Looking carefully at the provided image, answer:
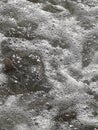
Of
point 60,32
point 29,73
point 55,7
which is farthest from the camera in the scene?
point 55,7

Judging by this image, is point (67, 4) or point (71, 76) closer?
point (71, 76)

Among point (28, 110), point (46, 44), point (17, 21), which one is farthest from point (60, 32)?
point (28, 110)

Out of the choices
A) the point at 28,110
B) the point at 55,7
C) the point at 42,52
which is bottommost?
the point at 28,110

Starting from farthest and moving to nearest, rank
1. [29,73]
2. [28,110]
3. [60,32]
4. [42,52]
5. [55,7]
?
[55,7], [60,32], [42,52], [29,73], [28,110]

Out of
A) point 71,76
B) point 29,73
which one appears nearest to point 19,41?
point 29,73

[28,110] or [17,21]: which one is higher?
[17,21]

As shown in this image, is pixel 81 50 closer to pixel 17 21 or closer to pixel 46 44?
pixel 46 44

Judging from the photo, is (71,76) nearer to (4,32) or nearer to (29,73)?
(29,73)
